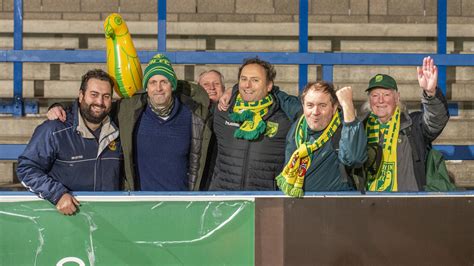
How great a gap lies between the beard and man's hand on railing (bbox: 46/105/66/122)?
0.34 ft

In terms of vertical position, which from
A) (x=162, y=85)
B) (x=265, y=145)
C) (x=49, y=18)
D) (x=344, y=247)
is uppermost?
(x=49, y=18)

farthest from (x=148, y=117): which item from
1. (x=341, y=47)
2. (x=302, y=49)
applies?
(x=341, y=47)

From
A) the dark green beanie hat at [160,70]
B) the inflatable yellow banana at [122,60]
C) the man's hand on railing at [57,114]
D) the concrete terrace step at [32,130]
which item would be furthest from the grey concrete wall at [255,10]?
the man's hand on railing at [57,114]

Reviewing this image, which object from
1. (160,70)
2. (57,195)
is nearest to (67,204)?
(57,195)

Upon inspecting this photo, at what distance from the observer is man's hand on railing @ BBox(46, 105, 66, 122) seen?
396 centimetres

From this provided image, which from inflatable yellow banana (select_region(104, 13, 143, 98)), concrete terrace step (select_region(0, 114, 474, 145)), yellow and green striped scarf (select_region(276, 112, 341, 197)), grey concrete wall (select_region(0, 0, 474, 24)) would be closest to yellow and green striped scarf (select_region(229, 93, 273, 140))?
yellow and green striped scarf (select_region(276, 112, 341, 197))

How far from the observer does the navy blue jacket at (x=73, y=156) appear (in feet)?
12.6

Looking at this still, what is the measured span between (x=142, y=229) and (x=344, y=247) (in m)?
1.04

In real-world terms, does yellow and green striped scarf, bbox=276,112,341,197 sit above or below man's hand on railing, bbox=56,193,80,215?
above

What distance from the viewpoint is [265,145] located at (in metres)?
4.01

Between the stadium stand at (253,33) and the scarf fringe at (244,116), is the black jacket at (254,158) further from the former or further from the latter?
the stadium stand at (253,33)

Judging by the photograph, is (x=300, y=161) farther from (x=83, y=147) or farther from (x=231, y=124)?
(x=83, y=147)

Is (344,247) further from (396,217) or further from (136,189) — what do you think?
(136,189)

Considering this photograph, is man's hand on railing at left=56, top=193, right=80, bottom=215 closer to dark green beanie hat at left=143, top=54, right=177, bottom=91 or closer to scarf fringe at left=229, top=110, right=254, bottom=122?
dark green beanie hat at left=143, top=54, right=177, bottom=91
